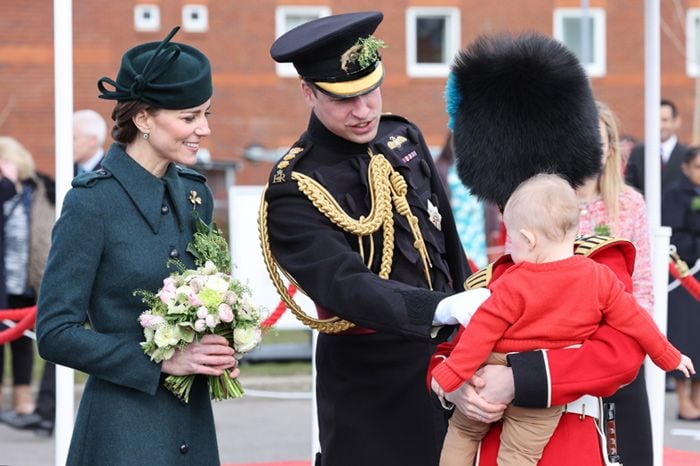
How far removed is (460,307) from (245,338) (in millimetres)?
608

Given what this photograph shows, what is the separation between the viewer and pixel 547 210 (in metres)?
3.21

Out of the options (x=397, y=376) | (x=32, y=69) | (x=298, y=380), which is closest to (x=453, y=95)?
(x=397, y=376)

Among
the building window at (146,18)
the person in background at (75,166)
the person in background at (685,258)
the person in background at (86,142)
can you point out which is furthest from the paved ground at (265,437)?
the building window at (146,18)

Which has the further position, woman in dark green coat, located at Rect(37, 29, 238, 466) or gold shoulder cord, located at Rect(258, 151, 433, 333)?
gold shoulder cord, located at Rect(258, 151, 433, 333)

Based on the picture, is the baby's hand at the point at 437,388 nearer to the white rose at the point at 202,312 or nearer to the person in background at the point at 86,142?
the white rose at the point at 202,312

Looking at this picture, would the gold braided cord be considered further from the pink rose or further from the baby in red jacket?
the baby in red jacket

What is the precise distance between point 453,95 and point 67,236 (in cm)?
118

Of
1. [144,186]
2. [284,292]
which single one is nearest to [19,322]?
[284,292]

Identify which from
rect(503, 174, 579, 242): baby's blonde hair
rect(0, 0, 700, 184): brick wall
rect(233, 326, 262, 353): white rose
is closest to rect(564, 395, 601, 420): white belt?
rect(503, 174, 579, 242): baby's blonde hair

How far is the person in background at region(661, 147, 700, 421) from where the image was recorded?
345 inches

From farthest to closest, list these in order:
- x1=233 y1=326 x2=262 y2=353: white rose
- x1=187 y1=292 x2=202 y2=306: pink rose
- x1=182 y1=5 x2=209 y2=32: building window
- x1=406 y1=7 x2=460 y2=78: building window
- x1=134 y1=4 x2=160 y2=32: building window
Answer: x1=406 y1=7 x2=460 y2=78: building window < x1=182 y1=5 x2=209 y2=32: building window < x1=134 y1=4 x2=160 y2=32: building window < x1=233 y1=326 x2=262 y2=353: white rose < x1=187 y1=292 x2=202 y2=306: pink rose

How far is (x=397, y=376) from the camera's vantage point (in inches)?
150

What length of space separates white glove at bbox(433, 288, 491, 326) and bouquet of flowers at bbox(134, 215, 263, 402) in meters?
0.52

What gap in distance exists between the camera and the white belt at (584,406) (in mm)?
3330
